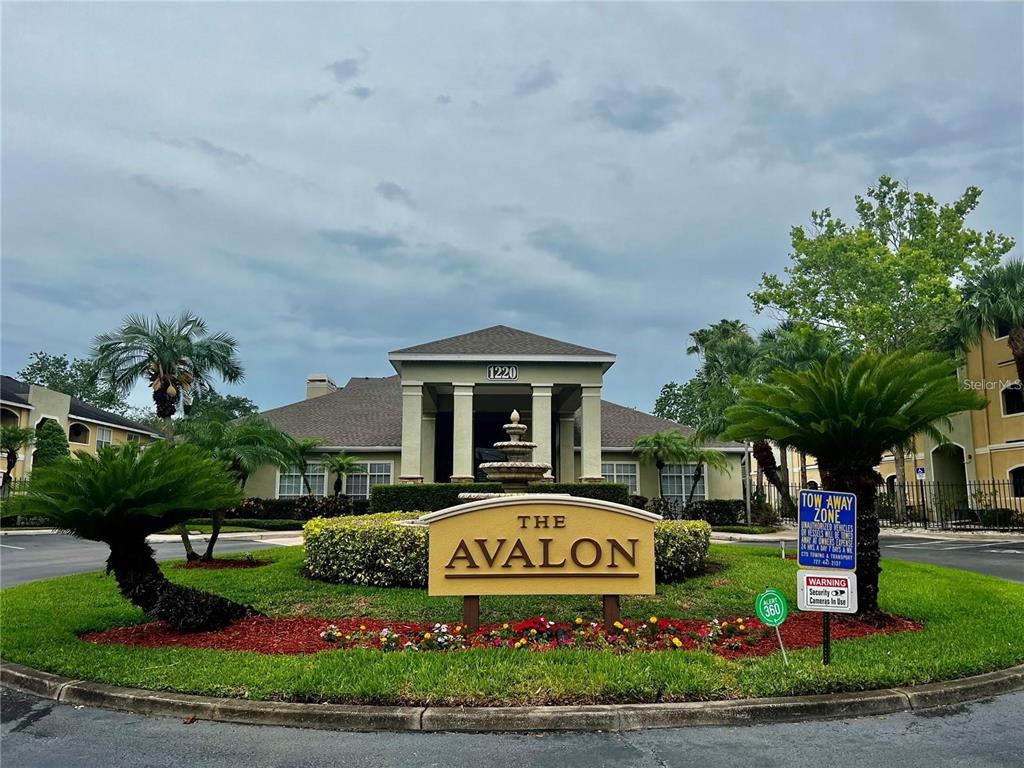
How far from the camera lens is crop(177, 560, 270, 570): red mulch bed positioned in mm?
→ 13820

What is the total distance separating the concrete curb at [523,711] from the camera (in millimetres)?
5219

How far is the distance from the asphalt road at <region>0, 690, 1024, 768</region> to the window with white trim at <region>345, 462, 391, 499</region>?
2414 centimetres

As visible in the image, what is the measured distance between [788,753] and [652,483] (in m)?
26.1

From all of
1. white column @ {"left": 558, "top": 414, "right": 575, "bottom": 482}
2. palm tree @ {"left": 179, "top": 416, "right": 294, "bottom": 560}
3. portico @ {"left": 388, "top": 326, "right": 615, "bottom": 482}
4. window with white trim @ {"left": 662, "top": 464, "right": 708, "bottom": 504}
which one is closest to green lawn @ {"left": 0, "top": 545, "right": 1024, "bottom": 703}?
Result: palm tree @ {"left": 179, "top": 416, "right": 294, "bottom": 560}

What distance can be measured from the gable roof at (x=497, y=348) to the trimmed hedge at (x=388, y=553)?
1203cm

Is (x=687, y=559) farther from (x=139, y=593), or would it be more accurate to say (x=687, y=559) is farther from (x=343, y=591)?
(x=139, y=593)

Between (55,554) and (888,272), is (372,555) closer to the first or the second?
(55,554)

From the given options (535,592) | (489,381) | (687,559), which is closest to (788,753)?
(535,592)

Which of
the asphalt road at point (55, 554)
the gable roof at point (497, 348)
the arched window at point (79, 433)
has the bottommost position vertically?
the asphalt road at point (55, 554)

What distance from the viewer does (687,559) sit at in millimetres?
11258

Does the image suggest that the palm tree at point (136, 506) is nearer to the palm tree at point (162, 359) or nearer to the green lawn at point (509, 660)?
the green lawn at point (509, 660)

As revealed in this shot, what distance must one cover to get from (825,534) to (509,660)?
3193 millimetres

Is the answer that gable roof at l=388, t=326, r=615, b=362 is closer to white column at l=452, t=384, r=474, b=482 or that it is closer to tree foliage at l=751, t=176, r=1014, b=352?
white column at l=452, t=384, r=474, b=482

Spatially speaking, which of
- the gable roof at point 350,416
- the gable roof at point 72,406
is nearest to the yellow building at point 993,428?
the gable roof at point 350,416
